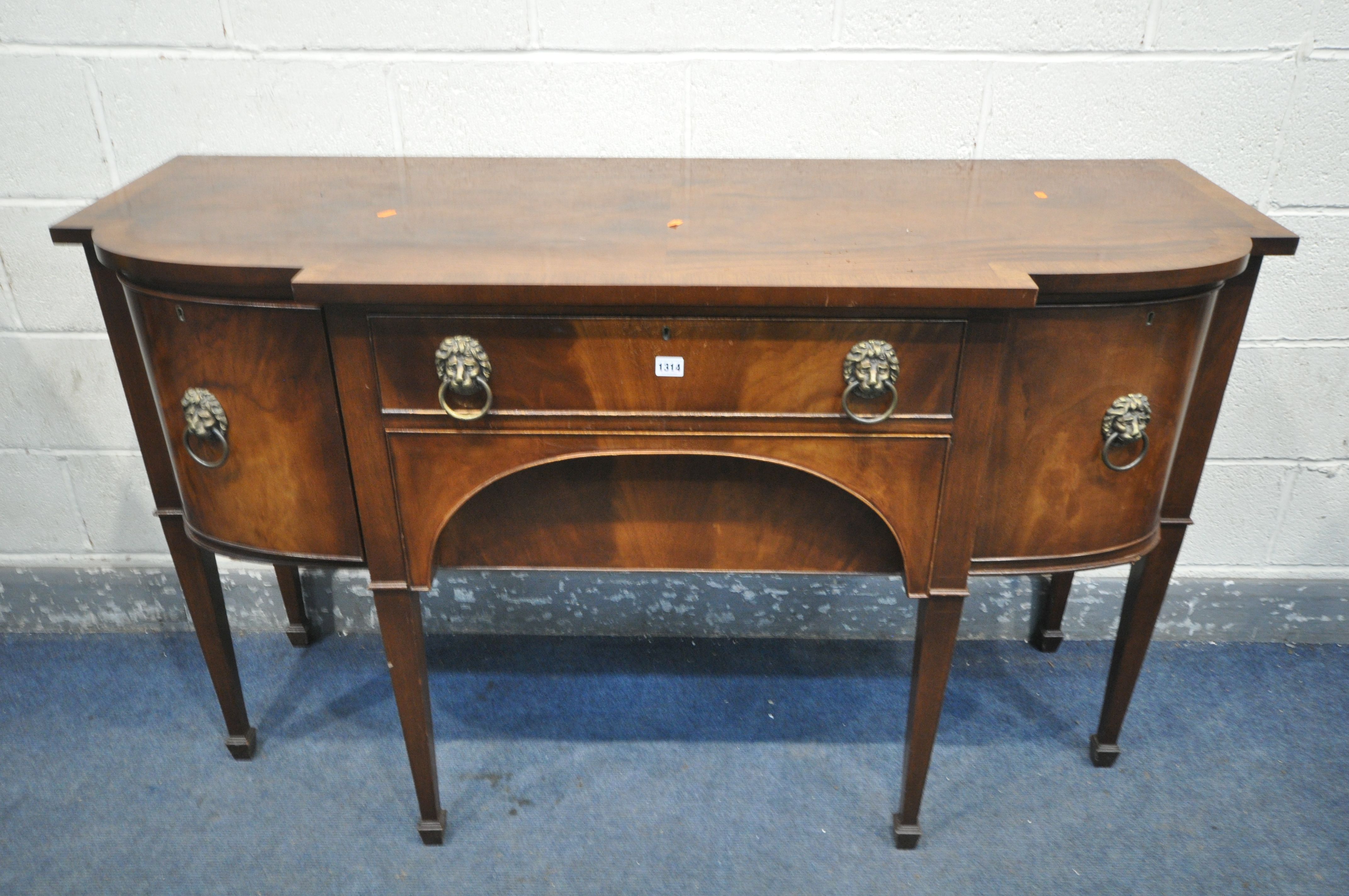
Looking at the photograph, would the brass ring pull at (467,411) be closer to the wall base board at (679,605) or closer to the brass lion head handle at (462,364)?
the brass lion head handle at (462,364)

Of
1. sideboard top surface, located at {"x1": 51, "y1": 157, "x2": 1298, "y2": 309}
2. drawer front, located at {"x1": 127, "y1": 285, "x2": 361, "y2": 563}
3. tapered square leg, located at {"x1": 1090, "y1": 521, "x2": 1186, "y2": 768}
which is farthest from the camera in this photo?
tapered square leg, located at {"x1": 1090, "y1": 521, "x2": 1186, "y2": 768}

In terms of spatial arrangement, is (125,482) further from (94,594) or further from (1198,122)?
(1198,122)

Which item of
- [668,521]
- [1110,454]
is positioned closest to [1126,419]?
[1110,454]

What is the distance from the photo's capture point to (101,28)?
5.03 feet

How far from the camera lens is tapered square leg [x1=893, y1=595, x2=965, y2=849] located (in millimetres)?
1312

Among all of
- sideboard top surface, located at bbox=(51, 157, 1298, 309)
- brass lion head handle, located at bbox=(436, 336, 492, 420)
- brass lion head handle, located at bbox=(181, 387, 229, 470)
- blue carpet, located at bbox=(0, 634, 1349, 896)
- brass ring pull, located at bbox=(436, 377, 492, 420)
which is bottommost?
blue carpet, located at bbox=(0, 634, 1349, 896)

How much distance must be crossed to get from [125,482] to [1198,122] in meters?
1.98

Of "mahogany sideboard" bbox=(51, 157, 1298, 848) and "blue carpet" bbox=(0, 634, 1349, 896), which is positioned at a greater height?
"mahogany sideboard" bbox=(51, 157, 1298, 848)

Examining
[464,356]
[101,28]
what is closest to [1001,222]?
[464,356]

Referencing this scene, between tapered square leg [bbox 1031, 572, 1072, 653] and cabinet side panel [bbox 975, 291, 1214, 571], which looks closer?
cabinet side panel [bbox 975, 291, 1214, 571]

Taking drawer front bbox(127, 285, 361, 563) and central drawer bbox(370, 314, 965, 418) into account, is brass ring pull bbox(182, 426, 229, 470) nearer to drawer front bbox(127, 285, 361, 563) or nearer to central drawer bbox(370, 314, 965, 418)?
drawer front bbox(127, 285, 361, 563)

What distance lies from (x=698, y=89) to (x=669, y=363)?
643mm

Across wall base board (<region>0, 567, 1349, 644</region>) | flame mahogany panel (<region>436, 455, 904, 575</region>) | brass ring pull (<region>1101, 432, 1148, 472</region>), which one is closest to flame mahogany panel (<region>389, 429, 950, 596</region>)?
flame mahogany panel (<region>436, 455, 904, 575</region>)

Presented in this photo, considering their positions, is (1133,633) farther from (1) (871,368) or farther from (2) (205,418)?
(2) (205,418)
